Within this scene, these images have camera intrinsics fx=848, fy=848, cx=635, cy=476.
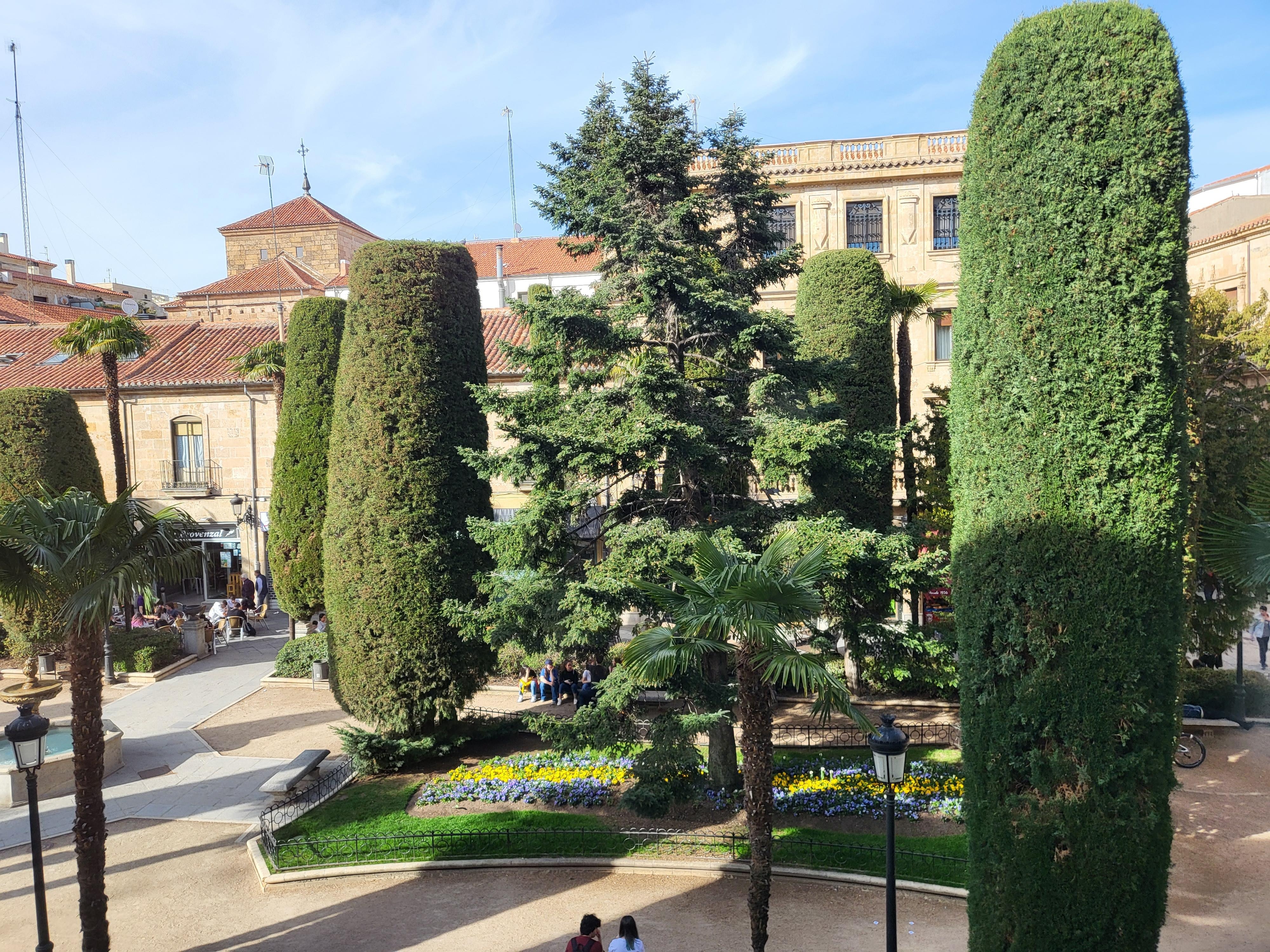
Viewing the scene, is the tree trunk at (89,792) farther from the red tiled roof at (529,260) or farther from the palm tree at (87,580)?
the red tiled roof at (529,260)

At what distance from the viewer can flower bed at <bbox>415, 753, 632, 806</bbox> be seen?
1281cm

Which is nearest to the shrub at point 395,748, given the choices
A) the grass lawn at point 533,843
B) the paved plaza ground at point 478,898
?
the grass lawn at point 533,843

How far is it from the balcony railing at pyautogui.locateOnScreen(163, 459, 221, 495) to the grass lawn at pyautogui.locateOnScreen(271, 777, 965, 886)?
19859mm

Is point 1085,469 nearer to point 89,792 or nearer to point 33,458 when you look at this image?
point 89,792

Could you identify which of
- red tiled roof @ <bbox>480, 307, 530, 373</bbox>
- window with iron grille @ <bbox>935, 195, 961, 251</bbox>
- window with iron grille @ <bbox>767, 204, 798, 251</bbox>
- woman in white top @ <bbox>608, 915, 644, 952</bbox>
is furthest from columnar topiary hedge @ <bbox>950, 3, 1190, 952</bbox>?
window with iron grille @ <bbox>935, 195, 961, 251</bbox>

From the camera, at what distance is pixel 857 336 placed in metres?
17.8

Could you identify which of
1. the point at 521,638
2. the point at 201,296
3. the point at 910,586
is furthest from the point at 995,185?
the point at 201,296

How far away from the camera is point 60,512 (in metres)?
9.11

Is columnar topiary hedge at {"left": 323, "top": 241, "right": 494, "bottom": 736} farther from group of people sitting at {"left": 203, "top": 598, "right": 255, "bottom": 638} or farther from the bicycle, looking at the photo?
group of people sitting at {"left": 203, "top": 598, "right": 255, "bottom": 638}

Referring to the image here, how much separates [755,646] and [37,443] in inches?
780

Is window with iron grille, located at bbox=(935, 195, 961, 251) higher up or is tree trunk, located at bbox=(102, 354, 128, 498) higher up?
window with iron grille, located at bbox=(935, 195, 961, 251)

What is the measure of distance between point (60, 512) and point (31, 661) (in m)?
11.5

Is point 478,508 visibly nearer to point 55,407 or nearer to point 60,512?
point 60,512

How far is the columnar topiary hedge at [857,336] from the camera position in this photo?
57.0 ft
